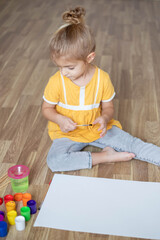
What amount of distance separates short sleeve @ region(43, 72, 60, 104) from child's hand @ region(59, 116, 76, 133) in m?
0.09

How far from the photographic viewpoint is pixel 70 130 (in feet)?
4.16

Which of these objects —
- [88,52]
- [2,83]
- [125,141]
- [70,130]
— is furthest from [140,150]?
[2,83]

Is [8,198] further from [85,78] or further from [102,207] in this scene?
[85,78]

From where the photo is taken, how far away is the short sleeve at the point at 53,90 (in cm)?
129

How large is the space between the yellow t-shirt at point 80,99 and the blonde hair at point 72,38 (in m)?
0.17

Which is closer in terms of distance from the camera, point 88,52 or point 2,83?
point 88,52

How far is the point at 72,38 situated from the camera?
1.12 meters

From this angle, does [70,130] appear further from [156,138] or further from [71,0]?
[71,0]

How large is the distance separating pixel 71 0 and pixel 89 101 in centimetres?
242

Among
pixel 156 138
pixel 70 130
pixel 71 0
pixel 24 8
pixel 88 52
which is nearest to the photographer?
pixel 88 52

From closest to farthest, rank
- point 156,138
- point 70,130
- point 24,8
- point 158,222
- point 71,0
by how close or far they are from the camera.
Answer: point 158,222 < point 70,130 < point 156,138 < point 24,8 < point 71,0

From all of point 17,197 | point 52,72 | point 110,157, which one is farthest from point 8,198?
point 52,72

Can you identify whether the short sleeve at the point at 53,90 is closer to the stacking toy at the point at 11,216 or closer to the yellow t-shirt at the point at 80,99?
the yellow t-shirt at the point at 80,99

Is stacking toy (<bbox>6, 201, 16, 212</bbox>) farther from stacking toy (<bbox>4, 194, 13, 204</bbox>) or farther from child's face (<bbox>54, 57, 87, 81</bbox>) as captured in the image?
child's face (<bbox>54, 57, 87, 81</bbox>)
